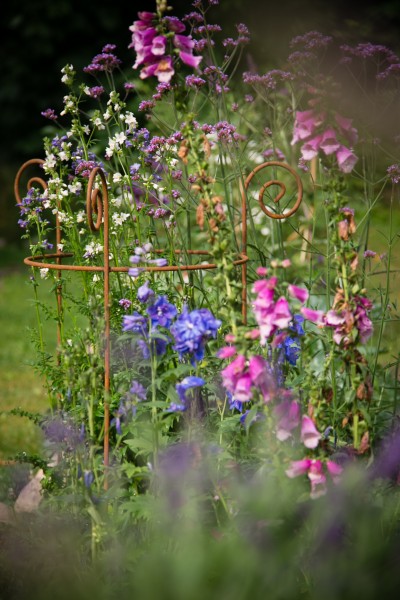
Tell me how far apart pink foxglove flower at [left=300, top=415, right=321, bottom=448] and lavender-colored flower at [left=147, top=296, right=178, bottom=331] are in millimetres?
466

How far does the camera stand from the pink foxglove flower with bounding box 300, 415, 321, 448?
1696 mm

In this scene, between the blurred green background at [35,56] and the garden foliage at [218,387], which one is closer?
the garden foliage at [218,387]

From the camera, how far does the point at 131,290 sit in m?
2.48

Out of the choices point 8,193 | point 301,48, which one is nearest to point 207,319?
point 301,48

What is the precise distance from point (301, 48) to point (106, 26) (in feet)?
31.2

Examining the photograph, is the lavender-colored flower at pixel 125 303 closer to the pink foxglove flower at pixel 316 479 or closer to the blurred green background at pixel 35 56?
the pink foxglove flower at pixel 316 479

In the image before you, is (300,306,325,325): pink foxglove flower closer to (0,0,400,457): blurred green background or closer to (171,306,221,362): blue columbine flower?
(171,306,221,362): blue columbine flower

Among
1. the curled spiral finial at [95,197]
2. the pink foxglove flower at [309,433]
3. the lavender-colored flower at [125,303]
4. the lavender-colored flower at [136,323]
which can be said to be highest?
the curled spiral finial at [95,197]

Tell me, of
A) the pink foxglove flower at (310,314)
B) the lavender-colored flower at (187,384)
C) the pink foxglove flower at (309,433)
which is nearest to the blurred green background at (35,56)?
the lavender-colored flower at (187,384)

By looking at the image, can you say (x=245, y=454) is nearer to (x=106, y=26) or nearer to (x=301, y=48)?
(x=301, y=48)

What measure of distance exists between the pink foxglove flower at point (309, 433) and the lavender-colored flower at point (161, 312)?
1.53ft

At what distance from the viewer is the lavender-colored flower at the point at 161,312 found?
6.44 feet

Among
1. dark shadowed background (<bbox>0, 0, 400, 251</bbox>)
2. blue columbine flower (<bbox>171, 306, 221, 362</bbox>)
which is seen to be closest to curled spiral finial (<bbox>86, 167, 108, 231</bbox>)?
blue columbine flower (<bbox>171, 306, 221, 362</bbox>)

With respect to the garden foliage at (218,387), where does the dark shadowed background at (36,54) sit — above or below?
above
